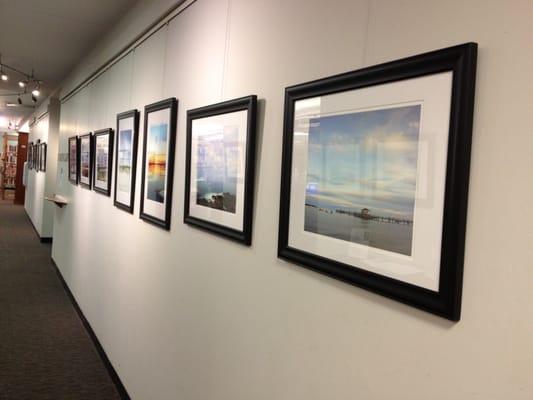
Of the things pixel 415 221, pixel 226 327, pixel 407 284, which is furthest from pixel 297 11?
pixel 226 327

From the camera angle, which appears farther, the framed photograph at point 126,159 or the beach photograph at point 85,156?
the beach photograph at point 85,156

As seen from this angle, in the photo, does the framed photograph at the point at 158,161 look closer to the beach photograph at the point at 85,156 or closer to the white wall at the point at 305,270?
the white wall at the point at 305,270

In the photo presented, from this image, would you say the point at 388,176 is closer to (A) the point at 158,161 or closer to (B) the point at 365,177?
(B) the point at 365,177

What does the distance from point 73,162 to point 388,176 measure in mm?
5442

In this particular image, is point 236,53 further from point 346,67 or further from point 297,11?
point 346,67

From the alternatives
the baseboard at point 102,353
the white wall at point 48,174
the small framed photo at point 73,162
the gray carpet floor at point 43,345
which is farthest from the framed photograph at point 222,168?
the white wall at point 48,174

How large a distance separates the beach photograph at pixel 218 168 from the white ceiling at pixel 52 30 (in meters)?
1.99

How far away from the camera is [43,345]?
13.2 ft

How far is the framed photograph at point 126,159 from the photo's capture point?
10.7 ft

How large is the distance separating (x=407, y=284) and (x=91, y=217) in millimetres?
4100

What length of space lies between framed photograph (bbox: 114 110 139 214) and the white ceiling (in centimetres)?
95

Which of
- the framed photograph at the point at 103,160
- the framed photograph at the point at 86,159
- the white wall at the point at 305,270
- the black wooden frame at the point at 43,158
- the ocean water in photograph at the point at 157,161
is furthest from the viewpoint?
the black wooden frame at the point at 43,158

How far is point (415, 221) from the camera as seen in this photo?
1043 mm

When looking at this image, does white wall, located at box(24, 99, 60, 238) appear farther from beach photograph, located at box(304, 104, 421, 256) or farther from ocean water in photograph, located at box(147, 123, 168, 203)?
beach photograph, located at box(304, 104, 421, 256)
